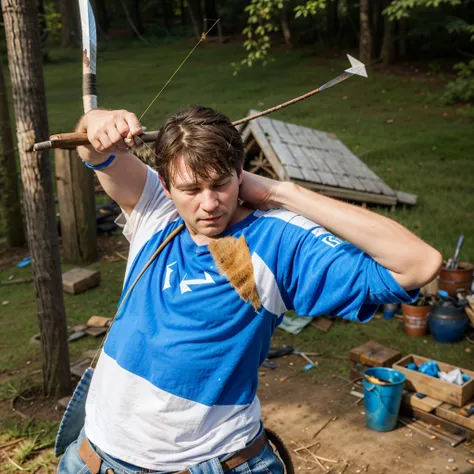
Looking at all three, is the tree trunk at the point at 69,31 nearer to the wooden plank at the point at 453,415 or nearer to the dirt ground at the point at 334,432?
the dirt ground at the point at 334,432

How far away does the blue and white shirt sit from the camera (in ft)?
6.81

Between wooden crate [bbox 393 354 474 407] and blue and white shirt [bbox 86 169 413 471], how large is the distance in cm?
347

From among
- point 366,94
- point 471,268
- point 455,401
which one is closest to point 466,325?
point 471,268

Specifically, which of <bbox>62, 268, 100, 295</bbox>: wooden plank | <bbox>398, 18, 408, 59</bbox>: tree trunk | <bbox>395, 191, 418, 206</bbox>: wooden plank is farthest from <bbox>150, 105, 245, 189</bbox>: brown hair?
<bbox>398, 18, 408, 59</bbox>: tree trunk

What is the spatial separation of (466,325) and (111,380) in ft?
17.0

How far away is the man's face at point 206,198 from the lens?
2.08 meters

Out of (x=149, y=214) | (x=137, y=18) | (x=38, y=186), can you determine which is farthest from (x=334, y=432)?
(x=137, y=18)

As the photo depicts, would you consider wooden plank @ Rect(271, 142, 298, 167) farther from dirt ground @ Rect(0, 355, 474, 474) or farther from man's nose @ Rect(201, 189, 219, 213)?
man's nose @ Rect(201, 189, 219, 213)

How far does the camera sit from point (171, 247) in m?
2.32

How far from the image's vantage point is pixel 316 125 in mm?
16891

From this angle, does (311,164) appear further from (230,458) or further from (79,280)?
(230,458)

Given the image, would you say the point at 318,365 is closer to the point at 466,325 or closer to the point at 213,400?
the point at 466,325

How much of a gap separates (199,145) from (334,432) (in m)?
3.73

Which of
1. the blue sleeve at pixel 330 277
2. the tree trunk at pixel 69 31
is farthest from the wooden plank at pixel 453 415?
the tree trunk at pixel 69 31
